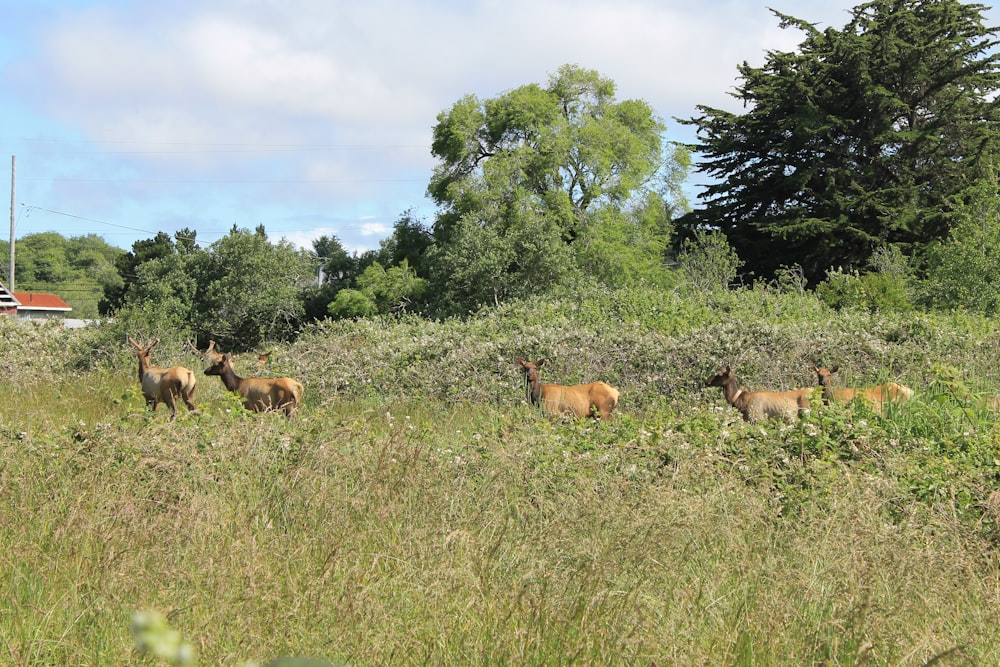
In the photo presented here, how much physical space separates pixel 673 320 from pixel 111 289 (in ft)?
166

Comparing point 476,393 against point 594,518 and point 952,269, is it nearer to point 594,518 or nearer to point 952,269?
point 594,518

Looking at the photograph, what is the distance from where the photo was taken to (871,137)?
34438mm

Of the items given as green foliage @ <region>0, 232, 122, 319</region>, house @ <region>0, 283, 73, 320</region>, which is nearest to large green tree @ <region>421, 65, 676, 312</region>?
house @ <region>0, 283, 73, 320</region>

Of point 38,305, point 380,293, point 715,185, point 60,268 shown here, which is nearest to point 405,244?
point 380,293

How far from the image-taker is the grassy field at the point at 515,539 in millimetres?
3201

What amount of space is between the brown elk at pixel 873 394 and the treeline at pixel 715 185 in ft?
64.7

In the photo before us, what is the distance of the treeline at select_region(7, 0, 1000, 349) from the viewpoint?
3300cm

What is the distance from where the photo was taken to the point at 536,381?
1236 cm

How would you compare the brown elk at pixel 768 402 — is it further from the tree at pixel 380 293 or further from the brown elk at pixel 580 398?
the tree at pixel 380 293

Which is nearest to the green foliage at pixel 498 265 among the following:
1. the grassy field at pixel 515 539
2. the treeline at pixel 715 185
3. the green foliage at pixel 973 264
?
the treeline at pixel 715 185

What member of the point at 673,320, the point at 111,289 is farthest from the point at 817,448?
the point at 111,289

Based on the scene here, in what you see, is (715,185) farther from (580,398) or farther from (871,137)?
(580,398)

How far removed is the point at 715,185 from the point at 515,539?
119 feet

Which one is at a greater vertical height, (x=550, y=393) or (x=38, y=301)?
(x=38, y=301)
